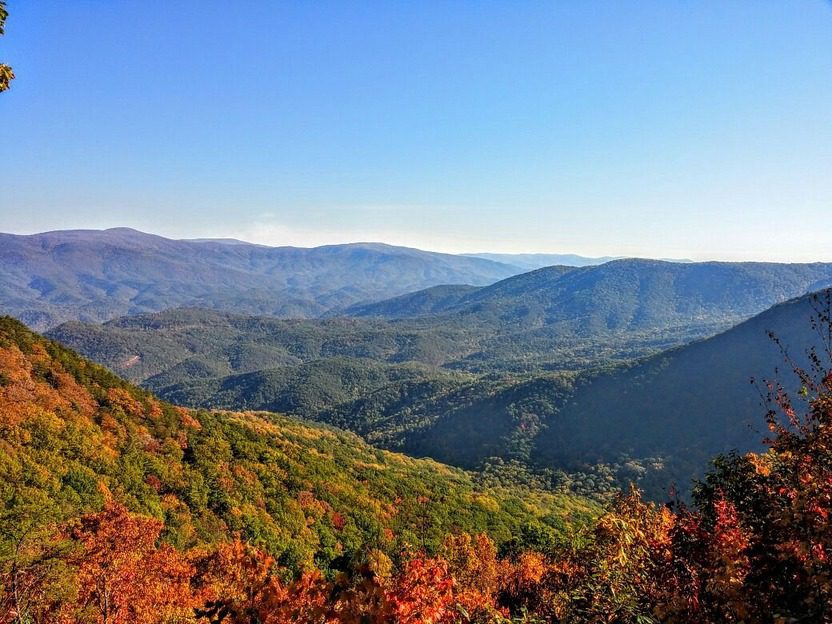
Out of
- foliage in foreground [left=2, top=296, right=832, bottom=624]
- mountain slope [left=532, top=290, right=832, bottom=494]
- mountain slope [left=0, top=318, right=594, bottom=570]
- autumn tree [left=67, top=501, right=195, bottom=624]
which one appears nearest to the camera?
foliage in foreground [left=2, top=296, right=832, bottom=624]

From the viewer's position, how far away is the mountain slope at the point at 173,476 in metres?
30.7

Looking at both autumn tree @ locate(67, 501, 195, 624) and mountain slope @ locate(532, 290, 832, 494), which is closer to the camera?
autumn tree @ locate(67, 501, 195, 624)

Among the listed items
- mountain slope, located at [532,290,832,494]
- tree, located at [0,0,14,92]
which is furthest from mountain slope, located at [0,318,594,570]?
mountain slope, located at [532,290,832,494]

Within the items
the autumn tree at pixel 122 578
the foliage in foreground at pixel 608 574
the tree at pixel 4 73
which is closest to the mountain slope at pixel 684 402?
the foliage in foreground at pixel 608 574

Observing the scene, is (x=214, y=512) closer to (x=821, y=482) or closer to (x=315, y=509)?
(x=315, y=509)

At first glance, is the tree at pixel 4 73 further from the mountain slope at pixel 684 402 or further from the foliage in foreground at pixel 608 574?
the mountain slope at pixel 684 402

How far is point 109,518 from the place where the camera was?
16.6 metres

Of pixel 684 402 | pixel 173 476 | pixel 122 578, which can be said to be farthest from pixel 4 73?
pixel 684 402

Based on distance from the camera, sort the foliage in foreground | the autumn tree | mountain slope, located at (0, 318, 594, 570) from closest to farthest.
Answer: the foliage in foreground
the autumn tree
mountain slope, located at (0, 318, 594, 570)

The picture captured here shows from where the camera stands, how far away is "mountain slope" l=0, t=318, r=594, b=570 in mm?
30656

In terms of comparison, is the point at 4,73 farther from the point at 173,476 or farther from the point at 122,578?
the point at 173,476

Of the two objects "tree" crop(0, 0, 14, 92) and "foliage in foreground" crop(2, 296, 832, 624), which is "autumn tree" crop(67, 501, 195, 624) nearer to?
"foliage in foreground" crop(2, 296, 832, 624)

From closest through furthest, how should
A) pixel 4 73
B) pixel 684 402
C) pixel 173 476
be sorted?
pixel 4 73, pixel 173 476, pixel 684 402

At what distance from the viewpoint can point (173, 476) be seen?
40156mm
